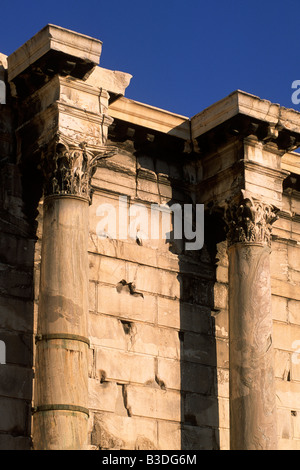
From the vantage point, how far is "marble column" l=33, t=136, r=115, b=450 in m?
12.5

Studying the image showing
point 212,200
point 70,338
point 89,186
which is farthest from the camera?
point 212,200

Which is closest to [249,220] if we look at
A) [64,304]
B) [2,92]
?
[64,304]

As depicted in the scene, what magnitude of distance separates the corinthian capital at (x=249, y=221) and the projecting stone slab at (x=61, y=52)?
2.80 metres

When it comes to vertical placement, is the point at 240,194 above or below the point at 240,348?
above

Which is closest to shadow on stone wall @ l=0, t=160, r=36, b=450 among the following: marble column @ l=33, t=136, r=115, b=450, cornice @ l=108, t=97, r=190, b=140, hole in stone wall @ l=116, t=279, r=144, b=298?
marble column @ l=33, t=136, r=115, b=450

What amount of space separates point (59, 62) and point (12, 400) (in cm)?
405

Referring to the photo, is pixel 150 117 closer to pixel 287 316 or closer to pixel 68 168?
pixel 68 168

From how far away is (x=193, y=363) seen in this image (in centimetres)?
1509

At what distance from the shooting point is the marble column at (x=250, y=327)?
14.1 metres

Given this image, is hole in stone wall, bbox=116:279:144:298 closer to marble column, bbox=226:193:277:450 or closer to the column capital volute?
marble column, bbox=226:193:277:450

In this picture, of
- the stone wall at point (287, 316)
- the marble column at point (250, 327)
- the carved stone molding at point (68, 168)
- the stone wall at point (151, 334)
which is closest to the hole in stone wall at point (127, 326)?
the stone wall at point (151, 334)

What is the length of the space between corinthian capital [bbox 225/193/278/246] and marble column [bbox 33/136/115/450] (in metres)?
2.19

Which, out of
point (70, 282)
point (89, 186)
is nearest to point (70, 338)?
point (70, 282)

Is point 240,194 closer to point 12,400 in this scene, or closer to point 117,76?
point 117,76
